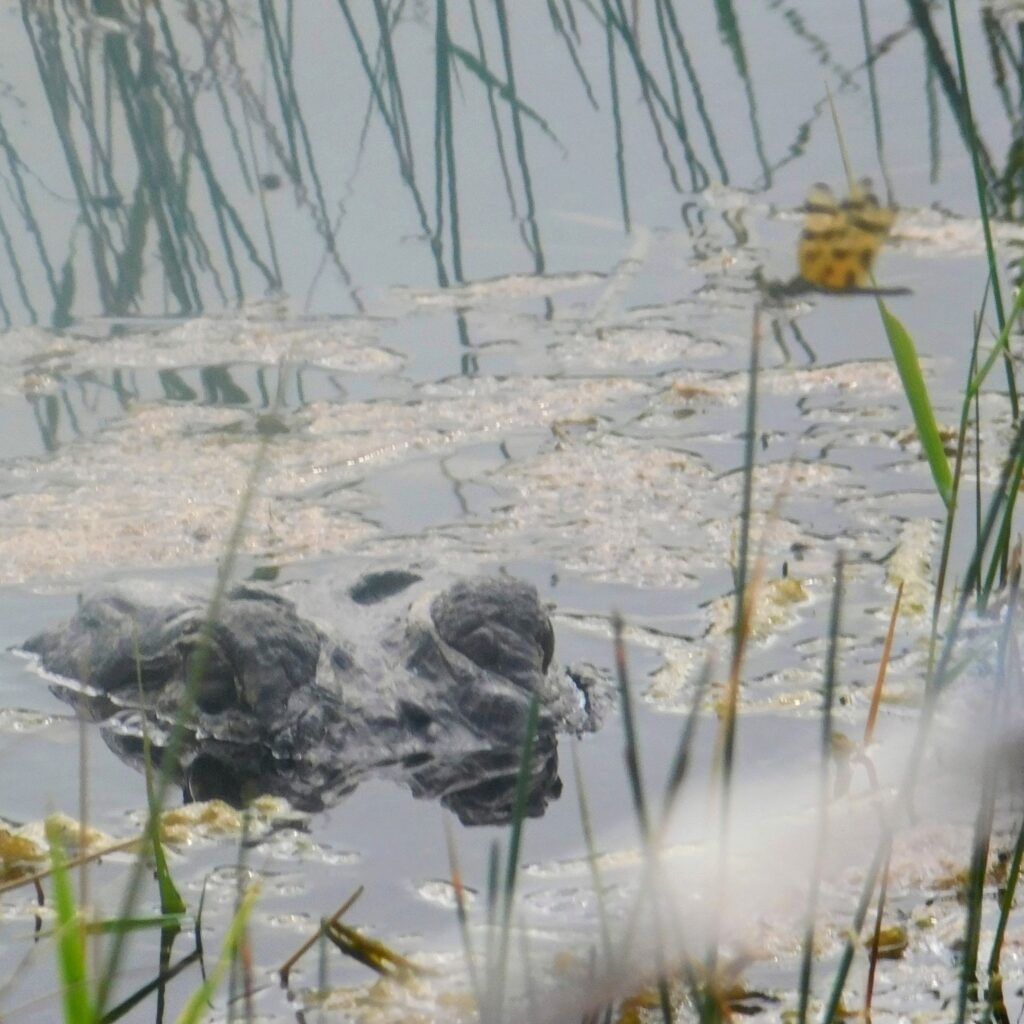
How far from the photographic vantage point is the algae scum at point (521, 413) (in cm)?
176

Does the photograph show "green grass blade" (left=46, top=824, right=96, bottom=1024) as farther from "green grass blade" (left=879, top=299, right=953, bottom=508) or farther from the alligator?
the alligator

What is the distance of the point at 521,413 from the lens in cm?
331

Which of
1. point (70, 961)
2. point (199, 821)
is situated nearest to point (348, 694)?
point (199, 821)

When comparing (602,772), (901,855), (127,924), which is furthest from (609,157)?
(127,924)

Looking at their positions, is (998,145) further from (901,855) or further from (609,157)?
(901,855)

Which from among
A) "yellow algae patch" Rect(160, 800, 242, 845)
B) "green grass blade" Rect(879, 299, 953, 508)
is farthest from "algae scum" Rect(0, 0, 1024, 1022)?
"green grass blade" Rect(879, 299, 953, 508)

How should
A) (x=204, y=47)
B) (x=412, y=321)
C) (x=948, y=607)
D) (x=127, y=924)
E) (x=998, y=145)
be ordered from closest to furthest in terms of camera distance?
(x=127, y=924) < (x=948, y=607) < (x=412, y=321) < (x=998, y=145) < (x=204, y=47)

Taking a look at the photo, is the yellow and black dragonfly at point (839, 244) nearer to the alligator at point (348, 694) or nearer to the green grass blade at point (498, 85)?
the alligator at point (348, 694)

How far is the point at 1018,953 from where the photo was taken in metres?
1.63

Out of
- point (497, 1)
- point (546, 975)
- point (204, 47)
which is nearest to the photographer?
point (546, 975)

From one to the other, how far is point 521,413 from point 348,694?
1152 millimetres

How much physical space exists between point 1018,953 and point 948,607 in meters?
0.83

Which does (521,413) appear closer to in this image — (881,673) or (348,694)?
(348,694)

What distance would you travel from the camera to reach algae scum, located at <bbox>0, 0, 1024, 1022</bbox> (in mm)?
1765
